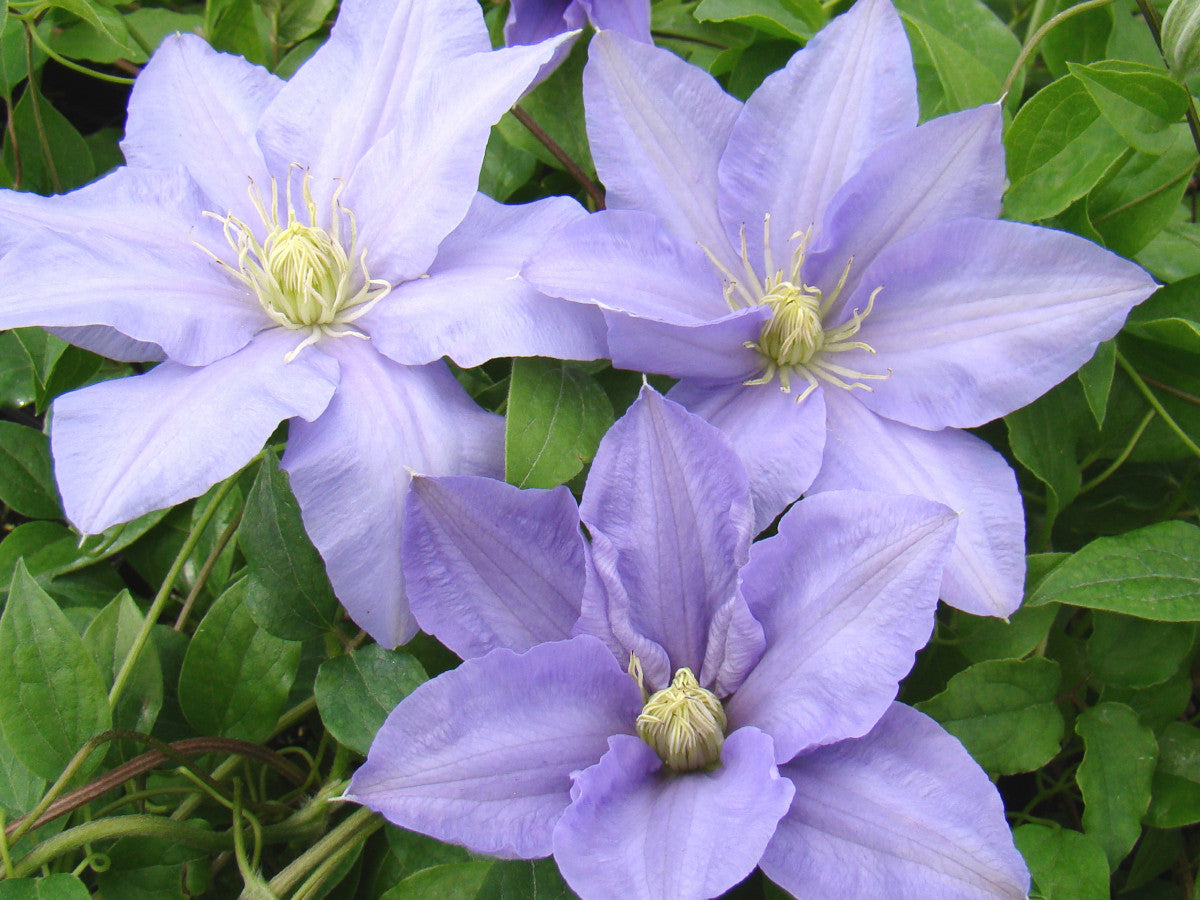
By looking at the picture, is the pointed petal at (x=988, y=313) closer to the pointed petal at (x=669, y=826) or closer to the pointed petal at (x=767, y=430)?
the pointed petal at (x=767, y=430)

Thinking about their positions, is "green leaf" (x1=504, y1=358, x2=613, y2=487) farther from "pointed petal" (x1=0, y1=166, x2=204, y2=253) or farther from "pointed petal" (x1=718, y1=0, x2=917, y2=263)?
"pointed petal" (x1=0, y1=166, x2=204, y2=253)

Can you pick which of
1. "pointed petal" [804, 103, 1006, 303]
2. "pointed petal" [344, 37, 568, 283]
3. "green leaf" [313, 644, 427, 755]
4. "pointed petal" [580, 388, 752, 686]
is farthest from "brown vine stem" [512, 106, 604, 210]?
"green leaf" [313, 644, 427, 755]

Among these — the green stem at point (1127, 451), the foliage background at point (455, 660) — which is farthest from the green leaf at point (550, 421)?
the green stem at point (1127, 451)

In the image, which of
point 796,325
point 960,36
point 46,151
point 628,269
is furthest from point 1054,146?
point 46,151

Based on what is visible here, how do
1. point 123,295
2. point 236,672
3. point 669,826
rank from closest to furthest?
point 669,826 < point 123,295 < point 236,672

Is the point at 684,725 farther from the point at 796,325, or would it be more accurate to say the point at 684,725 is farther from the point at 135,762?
the point at 135,762

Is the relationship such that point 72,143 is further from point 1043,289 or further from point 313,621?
point 1043,289

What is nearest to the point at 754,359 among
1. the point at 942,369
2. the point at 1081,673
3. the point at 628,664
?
the point at 942,369
